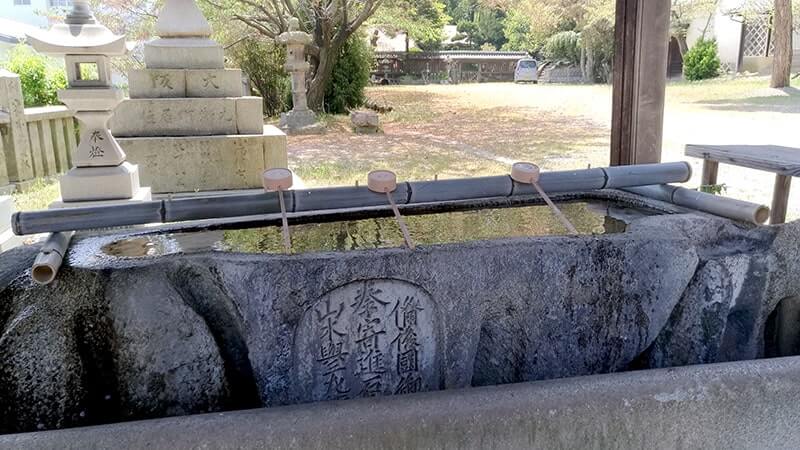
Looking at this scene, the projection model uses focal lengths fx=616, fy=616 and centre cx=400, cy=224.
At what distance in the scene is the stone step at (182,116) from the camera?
624cm

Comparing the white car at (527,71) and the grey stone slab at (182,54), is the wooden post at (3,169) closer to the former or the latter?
the grey stone slab at (182,54)

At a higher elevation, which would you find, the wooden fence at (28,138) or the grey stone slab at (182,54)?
the grey stone slab at (182,54)

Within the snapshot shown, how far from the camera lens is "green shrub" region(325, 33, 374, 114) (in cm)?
1576

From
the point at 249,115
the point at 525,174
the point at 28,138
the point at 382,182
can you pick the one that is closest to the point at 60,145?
the point at 28,138

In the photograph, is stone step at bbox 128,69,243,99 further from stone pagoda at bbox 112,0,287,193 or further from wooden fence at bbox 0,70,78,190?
wooden fence at bbox 0,70,78,190

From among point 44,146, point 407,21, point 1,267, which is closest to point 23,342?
point 1,267

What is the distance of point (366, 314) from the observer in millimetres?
1920

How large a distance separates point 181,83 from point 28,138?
8.78ft

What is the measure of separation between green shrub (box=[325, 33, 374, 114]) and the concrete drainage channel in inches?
577

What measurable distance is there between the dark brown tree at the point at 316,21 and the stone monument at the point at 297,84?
50.3 inches

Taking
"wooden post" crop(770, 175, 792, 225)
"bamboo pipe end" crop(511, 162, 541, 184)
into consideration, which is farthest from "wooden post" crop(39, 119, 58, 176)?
"wooden post" crop(770, 175, 792, 225)

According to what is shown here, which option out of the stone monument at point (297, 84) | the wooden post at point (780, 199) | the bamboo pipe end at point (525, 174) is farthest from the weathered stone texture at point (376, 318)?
the stone monument at point (297, 84)

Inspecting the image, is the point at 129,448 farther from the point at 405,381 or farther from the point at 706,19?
the point at 706,19

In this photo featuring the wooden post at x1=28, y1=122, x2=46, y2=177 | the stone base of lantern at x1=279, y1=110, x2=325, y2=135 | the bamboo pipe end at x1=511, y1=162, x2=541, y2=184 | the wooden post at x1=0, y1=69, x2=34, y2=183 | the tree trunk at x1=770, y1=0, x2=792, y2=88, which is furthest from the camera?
the tree trunk at x1=770, y1=0, x2=792, y2=88
